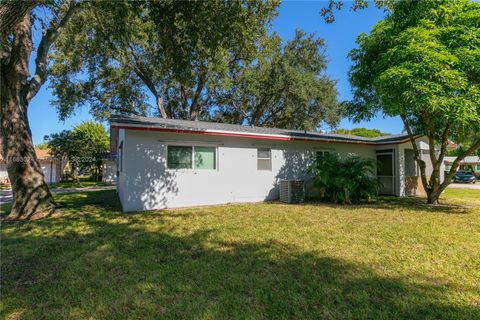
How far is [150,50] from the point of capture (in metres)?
11.8

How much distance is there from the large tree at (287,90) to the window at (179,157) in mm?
10149

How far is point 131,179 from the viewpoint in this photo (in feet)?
26.9

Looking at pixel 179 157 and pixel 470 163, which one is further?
pixel 470 163

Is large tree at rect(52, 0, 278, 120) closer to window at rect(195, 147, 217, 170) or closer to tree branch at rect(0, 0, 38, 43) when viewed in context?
window at rect(195, 147, 217, 170)

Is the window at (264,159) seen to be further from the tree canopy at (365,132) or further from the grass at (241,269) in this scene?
the tree canopy at (365,132)

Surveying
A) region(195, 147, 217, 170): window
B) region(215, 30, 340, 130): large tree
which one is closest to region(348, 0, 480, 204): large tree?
region(195, 147, 217, 170): window

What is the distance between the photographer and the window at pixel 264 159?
35.0ft

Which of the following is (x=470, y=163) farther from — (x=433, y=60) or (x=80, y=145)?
(x=80, y=145)

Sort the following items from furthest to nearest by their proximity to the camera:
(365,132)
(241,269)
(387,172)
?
(365,132), (387,172), (241,269)

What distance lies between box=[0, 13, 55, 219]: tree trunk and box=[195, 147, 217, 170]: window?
14.7ft

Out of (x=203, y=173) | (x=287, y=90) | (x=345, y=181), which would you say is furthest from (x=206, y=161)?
(x=287, y=90)

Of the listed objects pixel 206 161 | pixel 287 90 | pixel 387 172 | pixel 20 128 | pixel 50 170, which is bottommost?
pixel 387 172

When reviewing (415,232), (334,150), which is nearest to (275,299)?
(415,232)

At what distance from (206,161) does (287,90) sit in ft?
41.0
